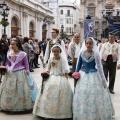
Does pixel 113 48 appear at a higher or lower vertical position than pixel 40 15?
lower

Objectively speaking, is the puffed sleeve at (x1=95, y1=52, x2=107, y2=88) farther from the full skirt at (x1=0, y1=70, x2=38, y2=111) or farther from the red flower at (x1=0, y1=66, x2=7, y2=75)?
the red flower at (x1=0, y1=66, x2=7, y2=75)

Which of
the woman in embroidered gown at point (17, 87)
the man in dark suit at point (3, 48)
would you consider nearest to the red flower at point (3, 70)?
the woman in embroidered gown at point (17, 87)

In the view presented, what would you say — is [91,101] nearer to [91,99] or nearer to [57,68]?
[91,99]

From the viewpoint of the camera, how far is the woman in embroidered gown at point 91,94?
192 inches

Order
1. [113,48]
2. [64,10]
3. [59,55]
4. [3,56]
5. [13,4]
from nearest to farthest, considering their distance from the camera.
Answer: [59,55] < [113,48] < [3,56] < [13,4] < [64,10]

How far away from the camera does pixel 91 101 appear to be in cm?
488

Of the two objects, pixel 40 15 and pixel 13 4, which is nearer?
pixel 13 4

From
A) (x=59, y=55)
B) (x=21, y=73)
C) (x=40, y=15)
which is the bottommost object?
(x=21, y=73)

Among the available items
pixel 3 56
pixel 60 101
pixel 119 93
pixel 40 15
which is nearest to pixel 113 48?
pixel 119 93

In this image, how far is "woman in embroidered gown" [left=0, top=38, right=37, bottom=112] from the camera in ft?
18.8

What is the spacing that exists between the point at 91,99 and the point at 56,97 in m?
0.66

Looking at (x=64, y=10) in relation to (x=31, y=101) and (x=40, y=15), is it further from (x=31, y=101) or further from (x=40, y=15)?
(x=31, y=101)

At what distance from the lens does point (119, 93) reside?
7898 mm

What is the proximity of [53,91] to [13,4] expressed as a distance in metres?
24.4
